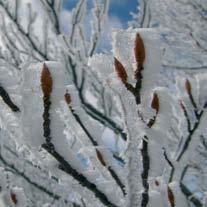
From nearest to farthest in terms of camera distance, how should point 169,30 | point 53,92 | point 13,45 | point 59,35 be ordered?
point 53,92 < point 59,35 < point 13,45 < point 169,30

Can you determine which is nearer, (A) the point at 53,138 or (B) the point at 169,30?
(A) the point at 53,138

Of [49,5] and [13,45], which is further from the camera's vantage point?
[13,45]

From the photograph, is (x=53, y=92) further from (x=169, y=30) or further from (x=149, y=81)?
(x=169, y=30)

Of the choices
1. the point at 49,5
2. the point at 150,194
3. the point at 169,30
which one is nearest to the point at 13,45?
the point at 49,5

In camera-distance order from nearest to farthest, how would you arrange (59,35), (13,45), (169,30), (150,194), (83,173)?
(83,173) < (150,194) < (59,35) < (13,45) < (169,30)

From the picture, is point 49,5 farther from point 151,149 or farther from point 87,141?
point 151,149

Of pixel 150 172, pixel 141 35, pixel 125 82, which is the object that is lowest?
pixel 150 172

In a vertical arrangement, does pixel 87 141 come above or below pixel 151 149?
below

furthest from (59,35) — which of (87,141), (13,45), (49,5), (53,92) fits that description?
(53,92)

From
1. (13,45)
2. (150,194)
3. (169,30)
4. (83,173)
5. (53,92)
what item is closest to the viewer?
(53,92)
